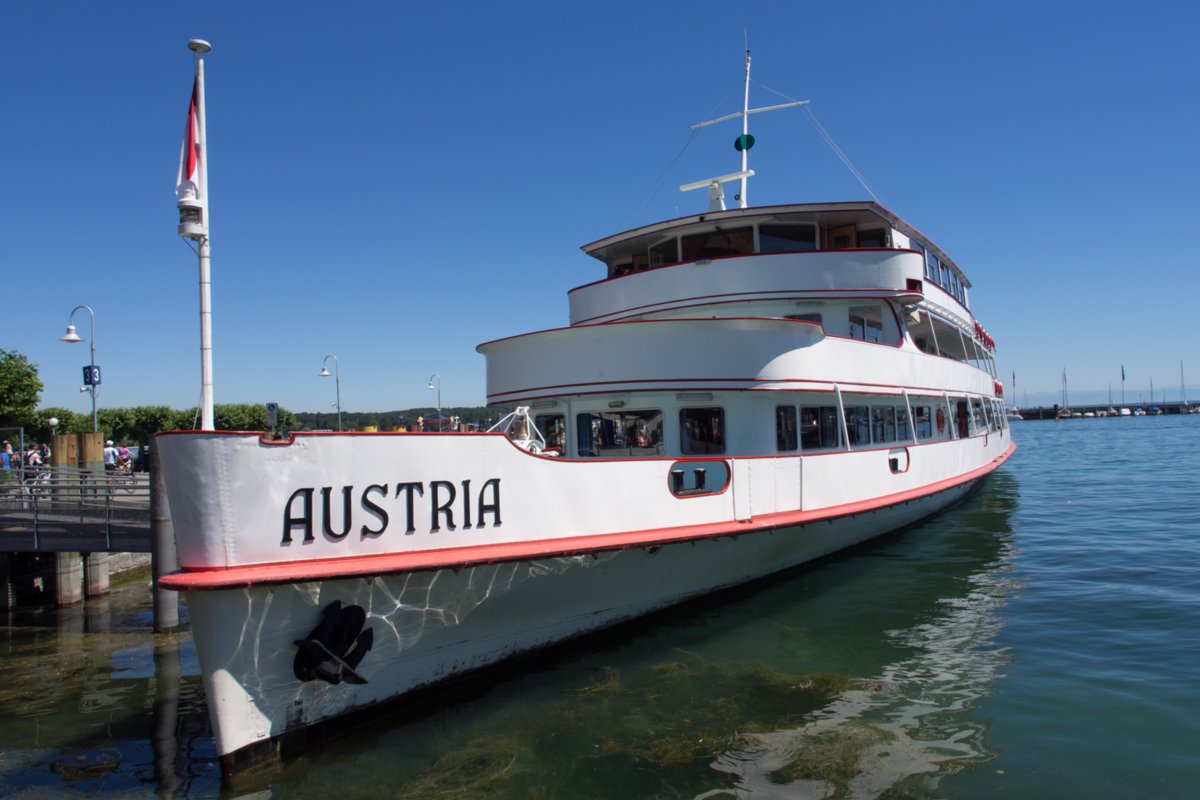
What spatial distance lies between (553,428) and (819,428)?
3902 mm

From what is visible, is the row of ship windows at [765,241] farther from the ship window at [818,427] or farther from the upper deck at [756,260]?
the ship window at [818,427]

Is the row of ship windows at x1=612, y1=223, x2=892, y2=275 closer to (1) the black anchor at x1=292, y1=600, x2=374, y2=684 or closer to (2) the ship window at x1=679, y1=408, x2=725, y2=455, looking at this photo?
(2) the ship window at x1=679, y1=408, x2=725, y2=455

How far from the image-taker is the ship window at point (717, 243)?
1277 centimetres

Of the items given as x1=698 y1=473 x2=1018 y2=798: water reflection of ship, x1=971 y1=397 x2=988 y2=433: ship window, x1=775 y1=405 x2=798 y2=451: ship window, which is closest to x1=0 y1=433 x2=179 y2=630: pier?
x1=775 y1=405 x2=798 y2=451: ship window

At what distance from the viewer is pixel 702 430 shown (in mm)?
9938

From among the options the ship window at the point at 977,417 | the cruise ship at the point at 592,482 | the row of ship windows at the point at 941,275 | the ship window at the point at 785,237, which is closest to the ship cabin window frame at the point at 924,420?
the cruise ship at the point at 592,482

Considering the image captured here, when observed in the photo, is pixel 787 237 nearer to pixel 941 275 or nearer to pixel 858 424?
pixel 858 424

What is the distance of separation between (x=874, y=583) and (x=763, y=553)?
1821 millimetres

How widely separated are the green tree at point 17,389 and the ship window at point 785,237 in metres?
27.3

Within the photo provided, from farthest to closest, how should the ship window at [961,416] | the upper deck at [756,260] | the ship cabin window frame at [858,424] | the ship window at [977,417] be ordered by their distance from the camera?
the ship window at [977,417] → the ship window at [961,416] → the ship cabin window frame at [858,424] → the upper deck at [756,260]

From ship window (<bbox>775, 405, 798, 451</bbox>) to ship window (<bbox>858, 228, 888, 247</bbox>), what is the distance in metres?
4.53

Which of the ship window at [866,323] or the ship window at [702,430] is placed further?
the ship window at [866,323]

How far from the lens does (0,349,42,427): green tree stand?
2677 cm

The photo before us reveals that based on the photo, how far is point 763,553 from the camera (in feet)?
30.3
